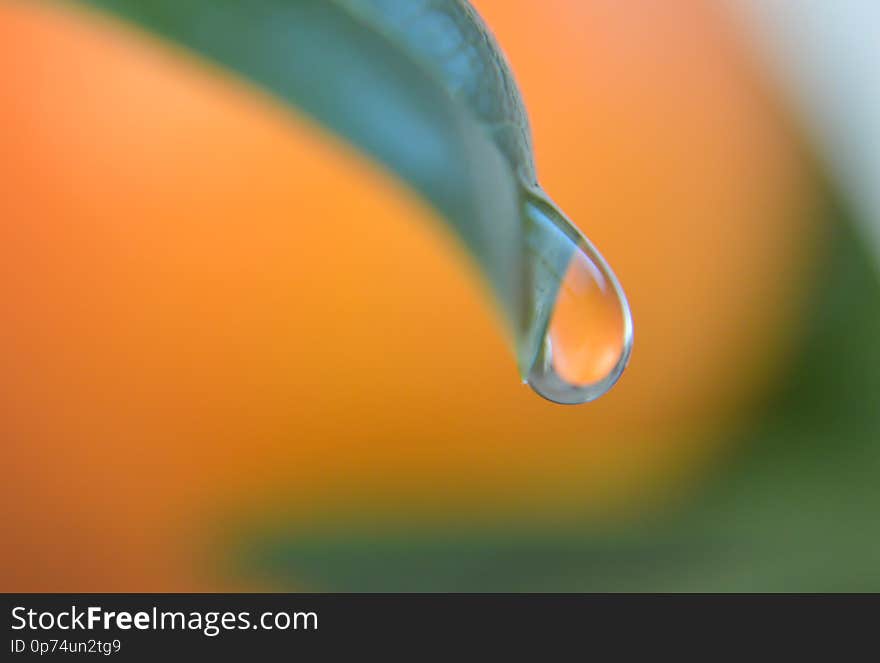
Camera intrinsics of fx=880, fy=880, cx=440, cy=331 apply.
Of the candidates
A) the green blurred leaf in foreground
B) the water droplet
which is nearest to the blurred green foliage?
the green blurred leaf in foreground

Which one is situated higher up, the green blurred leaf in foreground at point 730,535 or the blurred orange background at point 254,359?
the blurred orange background at point 254,359

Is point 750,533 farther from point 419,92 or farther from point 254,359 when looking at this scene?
point 419,92

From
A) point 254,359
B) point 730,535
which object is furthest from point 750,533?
point 254,359

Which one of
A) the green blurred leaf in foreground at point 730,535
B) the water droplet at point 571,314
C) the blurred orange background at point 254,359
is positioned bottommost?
the water droplet at point 571,314

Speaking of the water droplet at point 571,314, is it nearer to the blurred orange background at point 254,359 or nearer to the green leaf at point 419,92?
the green leaf at point 419,92

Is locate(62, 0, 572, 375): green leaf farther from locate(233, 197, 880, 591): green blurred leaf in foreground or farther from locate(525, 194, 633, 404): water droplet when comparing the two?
locate(233, 197, 880, 591): green blurred leaf in foreground

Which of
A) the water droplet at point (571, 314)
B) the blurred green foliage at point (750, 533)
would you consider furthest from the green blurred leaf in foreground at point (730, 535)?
the water droplet at point (571, 314)
